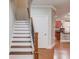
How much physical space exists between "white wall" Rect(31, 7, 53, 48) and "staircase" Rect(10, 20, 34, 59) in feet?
7.67

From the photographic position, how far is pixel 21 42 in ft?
19.6

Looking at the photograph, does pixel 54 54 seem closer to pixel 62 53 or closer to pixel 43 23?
pixel 62 53

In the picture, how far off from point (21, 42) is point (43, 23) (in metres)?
3.92

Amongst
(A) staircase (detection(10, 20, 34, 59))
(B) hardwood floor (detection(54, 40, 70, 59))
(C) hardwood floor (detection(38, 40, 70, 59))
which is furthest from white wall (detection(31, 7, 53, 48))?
(A) staircase (detection(10, 20, 34, 59))

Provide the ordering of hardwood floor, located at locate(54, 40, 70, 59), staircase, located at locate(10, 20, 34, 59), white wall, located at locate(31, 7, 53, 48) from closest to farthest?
staircase, located at locate(10, 20, 34, 59)
hardwood floor, located at locate(54, 40, 70, 59)
white wall, located at locate(31, 7, 53, 48)

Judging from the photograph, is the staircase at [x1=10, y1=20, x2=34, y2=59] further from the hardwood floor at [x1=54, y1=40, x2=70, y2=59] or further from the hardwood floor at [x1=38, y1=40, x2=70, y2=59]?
the hardwood floor at [x1=54, y1=40, x2=70, y2=59]

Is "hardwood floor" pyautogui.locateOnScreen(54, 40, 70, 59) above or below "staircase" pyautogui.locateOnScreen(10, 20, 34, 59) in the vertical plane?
below

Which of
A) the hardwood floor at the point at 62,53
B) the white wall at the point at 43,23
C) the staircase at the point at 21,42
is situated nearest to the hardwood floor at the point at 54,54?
the hardwood floor at the point at 62,53

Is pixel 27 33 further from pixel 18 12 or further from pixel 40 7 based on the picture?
pixel 40 7

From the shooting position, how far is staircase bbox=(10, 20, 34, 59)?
16.5 ft

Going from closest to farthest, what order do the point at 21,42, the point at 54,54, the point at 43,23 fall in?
the point at 21,42, the point at 54,54, the point at 43,23

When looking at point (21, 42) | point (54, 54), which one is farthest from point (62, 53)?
point (21, 42)

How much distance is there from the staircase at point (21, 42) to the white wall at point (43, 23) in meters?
2.34

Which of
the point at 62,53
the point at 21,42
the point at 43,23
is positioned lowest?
the point at 62,53
